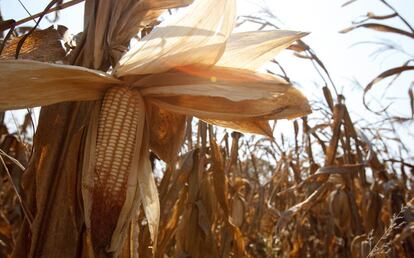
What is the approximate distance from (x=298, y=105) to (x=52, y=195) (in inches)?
24.8

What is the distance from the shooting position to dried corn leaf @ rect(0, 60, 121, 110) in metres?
0.85

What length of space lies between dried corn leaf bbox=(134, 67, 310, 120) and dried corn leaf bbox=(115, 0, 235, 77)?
0.05 m

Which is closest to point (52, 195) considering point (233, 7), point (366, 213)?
point (233, 7)

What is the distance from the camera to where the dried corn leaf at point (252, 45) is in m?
0.96

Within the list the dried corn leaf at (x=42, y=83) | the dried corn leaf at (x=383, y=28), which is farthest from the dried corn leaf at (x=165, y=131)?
the dried corn leaf at (x=383, y=28)

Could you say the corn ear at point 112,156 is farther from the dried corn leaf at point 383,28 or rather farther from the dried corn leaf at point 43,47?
the dried corn leaf at point 383,28

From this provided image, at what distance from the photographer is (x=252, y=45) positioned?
3.13ft

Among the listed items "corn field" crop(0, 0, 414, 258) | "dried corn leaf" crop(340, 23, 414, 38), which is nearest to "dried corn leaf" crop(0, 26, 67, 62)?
"corn field" crop(0, 0, 414, 258)

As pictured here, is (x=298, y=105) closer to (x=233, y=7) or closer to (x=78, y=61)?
(x=233, y=7)

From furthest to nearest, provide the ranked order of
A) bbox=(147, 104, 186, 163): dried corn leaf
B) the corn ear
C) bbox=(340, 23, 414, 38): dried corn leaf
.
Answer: bbox=(340, 23, 414, 38): dried corn leaf, bbox=(147, 104, 186, 163): dried corn leaf, the corn ear

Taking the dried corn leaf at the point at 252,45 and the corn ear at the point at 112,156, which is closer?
the corn ear at the point at 112,156

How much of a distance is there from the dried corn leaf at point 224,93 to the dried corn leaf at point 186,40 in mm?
51

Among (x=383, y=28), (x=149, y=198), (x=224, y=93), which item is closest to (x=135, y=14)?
(x=224, y=93)

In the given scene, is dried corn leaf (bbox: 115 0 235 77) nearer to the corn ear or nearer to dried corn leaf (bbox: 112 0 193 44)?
the corn ear
